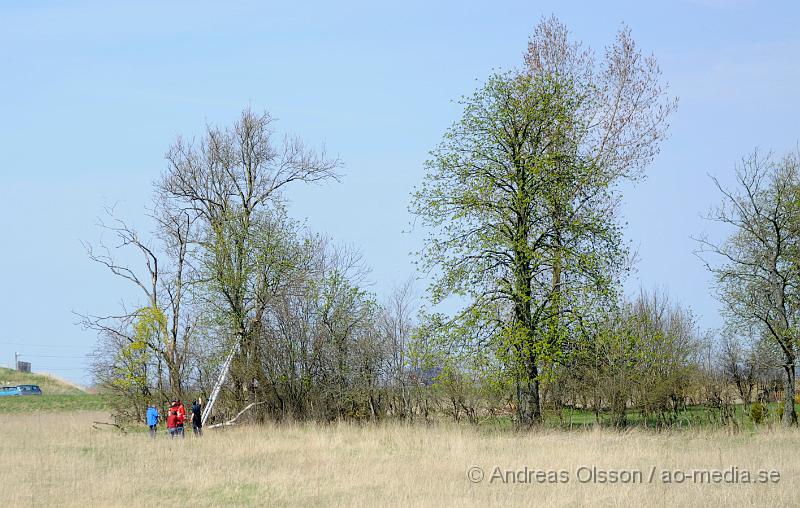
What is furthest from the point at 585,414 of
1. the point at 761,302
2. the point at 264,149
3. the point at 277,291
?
the point at 264,149

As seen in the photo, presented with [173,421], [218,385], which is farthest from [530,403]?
[218,385]

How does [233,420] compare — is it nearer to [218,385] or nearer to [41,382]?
[218,385]

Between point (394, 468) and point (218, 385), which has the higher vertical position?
point (218, 385)

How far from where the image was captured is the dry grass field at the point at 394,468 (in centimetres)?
1338

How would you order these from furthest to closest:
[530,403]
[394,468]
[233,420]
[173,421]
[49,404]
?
[49,404], [233,420], [173,421], [530,403], [394,468]

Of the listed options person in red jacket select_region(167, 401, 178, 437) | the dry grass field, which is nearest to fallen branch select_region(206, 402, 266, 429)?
person in red jacket select_region(167, 401, 178, 437)

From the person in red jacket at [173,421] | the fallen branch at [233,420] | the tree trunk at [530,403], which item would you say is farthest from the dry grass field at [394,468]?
the fallen branch at [233,420]

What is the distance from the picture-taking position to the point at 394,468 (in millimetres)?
16750

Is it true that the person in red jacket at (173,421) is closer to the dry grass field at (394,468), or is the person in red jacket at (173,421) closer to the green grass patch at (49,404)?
the dry grass field at (394,468)

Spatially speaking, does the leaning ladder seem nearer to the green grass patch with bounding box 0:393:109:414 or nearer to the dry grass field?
the dry grass field

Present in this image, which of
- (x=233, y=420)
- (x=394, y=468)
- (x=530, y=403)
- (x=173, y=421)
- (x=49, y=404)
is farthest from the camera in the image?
(x=49, y=404)

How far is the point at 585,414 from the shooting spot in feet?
119

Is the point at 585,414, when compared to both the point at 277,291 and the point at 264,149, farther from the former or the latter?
the point at 264,149

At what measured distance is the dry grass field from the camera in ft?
→ 43.9
